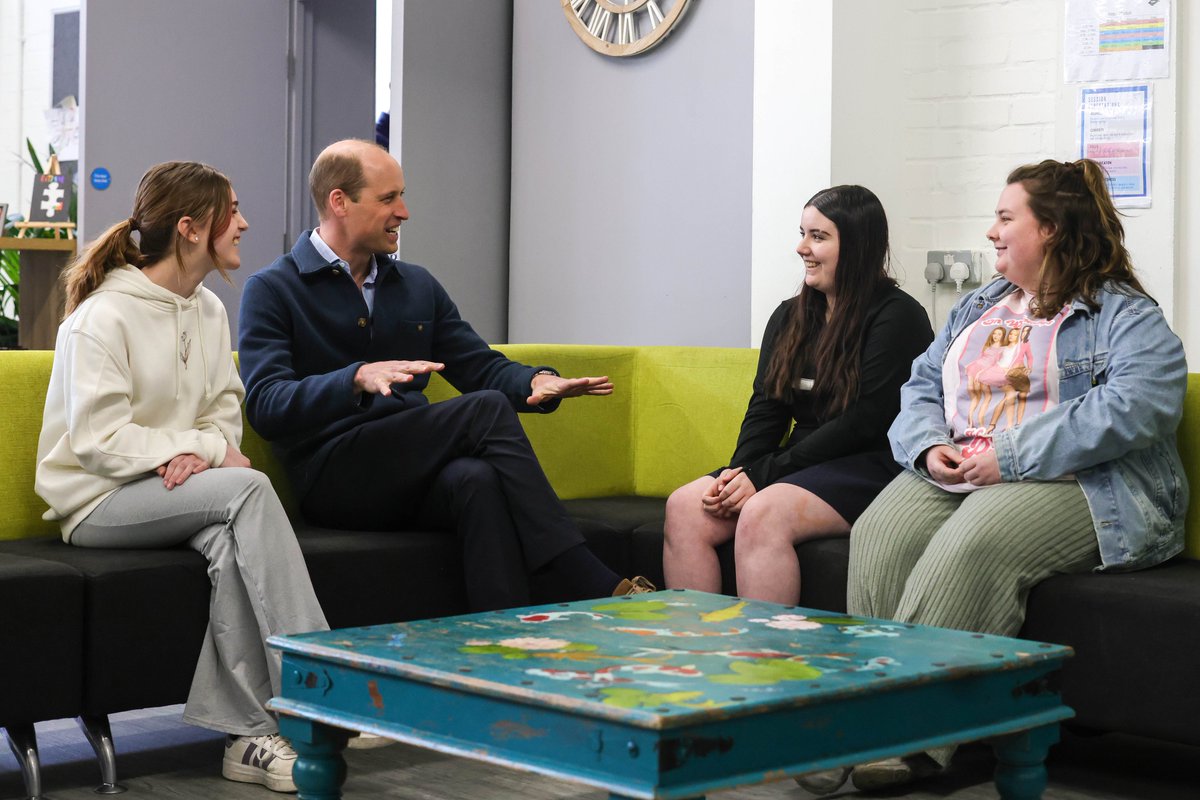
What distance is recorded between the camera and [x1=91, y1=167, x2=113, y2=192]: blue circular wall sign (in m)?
4.82

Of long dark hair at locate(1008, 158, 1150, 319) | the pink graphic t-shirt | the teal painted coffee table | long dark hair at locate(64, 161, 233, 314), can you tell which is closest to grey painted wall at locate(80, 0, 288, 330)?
long dark hair at locate(64, 161, 233, 314)

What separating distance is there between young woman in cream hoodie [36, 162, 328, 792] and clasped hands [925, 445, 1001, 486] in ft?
3.68

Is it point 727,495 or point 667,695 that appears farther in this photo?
point 727,495

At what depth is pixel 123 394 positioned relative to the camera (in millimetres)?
2613

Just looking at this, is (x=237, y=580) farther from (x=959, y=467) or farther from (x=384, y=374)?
(x=959, y=467)

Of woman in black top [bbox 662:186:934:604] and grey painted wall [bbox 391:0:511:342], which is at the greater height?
grey painted wall [bbox 391:0:511:342]

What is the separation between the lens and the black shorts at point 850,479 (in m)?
2.94

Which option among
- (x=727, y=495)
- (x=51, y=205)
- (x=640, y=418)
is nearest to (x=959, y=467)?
(x=727, y=495)

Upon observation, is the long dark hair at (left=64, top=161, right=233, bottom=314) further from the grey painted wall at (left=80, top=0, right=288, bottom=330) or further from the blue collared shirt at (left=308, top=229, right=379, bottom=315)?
the grey painted wall at (left=80, top=0, right=288, bottom=330)

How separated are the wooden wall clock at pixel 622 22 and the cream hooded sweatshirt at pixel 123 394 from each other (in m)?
2.01

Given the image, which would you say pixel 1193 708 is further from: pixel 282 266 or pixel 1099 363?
pixel 282 266

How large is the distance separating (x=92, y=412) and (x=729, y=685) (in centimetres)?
145

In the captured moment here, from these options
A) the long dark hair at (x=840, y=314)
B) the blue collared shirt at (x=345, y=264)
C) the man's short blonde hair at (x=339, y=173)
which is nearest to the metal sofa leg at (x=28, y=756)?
the blue collared shirt at (x=345, y=264)

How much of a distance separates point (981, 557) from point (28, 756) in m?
1.57
